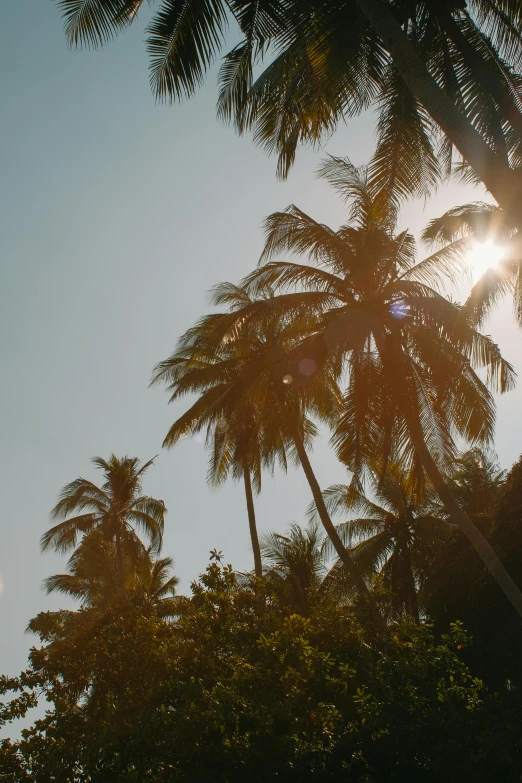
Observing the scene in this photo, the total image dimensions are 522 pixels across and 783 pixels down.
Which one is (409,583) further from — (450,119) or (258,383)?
(450,119)

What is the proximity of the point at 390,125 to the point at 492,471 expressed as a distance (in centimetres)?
1678

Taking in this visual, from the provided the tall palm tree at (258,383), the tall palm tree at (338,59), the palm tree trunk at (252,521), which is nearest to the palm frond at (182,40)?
the tall palm tree at (338,59)

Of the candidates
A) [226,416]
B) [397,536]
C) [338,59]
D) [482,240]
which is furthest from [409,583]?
[338,59]

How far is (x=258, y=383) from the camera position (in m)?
15.6

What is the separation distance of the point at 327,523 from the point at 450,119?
1268cm

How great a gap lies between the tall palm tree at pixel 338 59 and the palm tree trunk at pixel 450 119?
983 millimetres

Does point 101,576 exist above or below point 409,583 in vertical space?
above

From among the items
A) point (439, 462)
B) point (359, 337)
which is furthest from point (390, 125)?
point (439, 462)

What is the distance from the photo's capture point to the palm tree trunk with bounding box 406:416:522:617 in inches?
467

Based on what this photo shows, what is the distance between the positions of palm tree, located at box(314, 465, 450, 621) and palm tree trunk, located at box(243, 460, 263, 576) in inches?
116

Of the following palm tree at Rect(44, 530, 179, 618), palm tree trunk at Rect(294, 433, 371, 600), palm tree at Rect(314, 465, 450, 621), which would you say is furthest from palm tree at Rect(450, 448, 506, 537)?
palm tree at Rect(44, 530, 179, 618)

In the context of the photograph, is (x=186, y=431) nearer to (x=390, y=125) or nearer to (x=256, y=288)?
(x=256, y=288)

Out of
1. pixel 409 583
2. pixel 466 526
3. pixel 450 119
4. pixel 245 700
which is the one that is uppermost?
pixel 450 119

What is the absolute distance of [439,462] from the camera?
13273 mm
